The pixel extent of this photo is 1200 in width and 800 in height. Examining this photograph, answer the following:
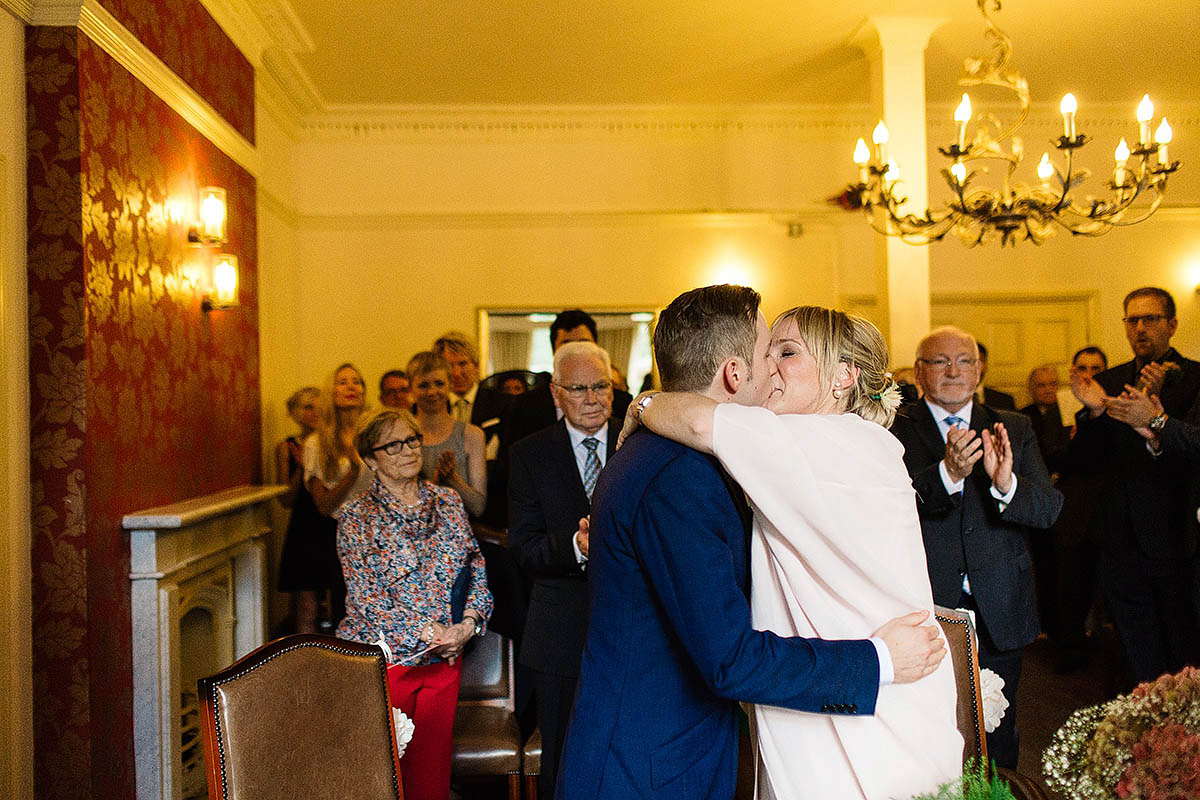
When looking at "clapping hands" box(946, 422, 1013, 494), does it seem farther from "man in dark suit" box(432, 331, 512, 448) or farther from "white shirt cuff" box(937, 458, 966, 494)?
"man in dark suit" box(432, 331, 512, 448)

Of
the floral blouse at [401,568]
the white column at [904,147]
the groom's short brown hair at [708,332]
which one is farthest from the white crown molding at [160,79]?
the white column at [904,147]

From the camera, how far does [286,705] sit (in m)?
2.30

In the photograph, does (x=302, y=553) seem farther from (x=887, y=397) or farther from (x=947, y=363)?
(x=887, y=397)

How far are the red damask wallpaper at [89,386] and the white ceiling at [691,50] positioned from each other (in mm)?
2531

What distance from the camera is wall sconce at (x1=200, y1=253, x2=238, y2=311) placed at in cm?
510

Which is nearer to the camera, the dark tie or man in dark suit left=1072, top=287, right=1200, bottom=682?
the dark tie

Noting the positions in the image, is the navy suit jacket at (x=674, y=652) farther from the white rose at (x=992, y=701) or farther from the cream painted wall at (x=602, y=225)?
the cream painted wall at (x=602, y=225)

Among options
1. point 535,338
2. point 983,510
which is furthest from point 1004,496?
point 535,338

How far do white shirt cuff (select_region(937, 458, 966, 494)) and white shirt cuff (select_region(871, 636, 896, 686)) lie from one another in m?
1.73

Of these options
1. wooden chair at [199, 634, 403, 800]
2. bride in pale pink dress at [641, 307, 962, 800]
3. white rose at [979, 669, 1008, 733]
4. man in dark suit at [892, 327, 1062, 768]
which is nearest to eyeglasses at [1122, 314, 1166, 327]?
man in dark suit at [892, 327, 1062, 768]

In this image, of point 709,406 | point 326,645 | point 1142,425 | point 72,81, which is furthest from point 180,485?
point 1142,425

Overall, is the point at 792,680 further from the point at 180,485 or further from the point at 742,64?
the point at 742,64

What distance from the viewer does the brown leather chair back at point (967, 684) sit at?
2400 mm

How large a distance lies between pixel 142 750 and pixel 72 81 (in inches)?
101
